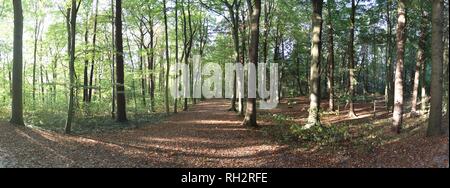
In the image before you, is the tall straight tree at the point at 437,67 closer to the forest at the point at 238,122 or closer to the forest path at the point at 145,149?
the forest at the point at 238,122

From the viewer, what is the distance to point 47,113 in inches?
816

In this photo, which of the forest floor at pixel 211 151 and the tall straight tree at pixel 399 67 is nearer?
the forest floor at pixel 211 151

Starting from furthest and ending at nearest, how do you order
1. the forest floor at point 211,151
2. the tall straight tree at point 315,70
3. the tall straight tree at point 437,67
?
the tall straight tree at point 315,70 < the tall straight tree at point 437,67 < the forest floor at point 211,151

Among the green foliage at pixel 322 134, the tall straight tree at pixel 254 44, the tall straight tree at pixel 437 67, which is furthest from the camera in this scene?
the tall straight tree at pixel 254 44

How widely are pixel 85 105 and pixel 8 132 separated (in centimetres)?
936

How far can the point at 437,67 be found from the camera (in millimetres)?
9891

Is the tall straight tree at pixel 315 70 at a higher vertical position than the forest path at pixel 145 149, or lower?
higher

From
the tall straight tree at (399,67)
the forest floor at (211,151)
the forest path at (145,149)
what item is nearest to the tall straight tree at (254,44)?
the forest path at (145,149)

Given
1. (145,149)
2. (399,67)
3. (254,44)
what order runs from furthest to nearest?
(254,44), (399,67), (145,149)

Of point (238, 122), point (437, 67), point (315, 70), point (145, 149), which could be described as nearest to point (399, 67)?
point (315, 70)

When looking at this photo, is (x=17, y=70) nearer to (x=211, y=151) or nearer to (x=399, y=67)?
(x=211, y=151)

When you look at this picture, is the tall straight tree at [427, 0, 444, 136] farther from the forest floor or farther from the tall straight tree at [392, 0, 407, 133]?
the tall straight tree at [392, 0, 407, 133]

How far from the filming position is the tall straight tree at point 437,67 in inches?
389
